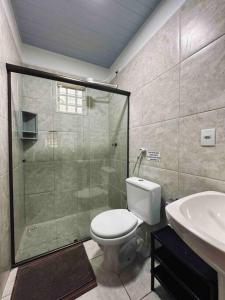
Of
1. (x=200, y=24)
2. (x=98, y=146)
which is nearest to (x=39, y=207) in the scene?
(x=98, y=146)

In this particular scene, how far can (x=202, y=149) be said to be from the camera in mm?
942

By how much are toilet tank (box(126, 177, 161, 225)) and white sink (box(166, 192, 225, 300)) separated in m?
0.46

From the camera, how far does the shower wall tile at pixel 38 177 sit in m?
1.75

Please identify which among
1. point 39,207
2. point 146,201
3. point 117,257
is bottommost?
point 117,257

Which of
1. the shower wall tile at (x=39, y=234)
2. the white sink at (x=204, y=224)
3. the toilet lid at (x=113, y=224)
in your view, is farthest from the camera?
the shower wall tile at (x=39, y=234)

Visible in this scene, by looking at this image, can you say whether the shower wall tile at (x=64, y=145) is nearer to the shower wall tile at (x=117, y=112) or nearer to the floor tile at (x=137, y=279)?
the shower wall tile at (x=117, y=112)

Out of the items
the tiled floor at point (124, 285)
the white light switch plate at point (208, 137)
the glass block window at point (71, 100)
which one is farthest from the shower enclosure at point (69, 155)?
the white light switch plate at point (208, 137)

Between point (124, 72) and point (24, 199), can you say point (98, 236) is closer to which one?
point (24, 199)

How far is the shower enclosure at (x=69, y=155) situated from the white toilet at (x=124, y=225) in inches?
21.0

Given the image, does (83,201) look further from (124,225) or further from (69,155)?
(124,225)

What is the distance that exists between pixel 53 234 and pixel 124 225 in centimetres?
104

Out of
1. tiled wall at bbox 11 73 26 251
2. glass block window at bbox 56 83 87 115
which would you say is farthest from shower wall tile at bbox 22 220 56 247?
glass block window at bbox 56 83 87 115

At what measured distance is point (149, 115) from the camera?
1.41m

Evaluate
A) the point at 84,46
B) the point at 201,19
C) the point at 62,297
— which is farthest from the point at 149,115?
the point at 62,297
